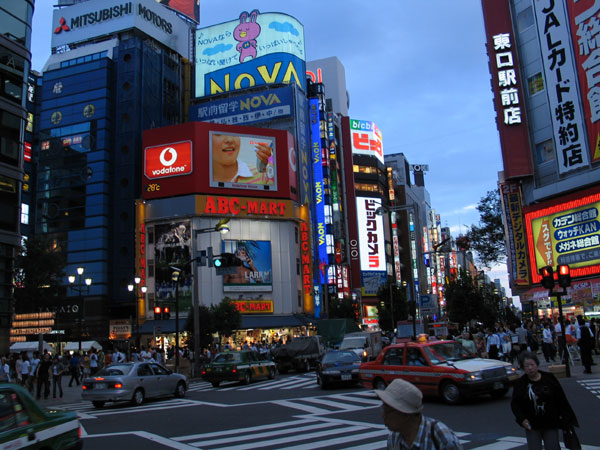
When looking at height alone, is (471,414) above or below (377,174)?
below

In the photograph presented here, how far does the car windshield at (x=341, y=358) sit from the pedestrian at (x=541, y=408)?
1423 centimetres

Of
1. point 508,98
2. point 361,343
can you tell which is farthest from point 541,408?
point 508,98

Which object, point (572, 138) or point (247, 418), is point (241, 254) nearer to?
point (572, 138)

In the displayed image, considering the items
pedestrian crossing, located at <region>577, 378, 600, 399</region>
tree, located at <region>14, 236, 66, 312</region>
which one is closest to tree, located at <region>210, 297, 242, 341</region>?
tree, located at <region>14, 236, 66, 312</region>

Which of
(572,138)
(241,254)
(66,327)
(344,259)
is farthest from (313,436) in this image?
(344,259)

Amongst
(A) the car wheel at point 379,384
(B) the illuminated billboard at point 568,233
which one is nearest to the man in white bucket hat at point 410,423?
(A) the car wheel at point 379,384

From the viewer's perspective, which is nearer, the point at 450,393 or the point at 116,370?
the point at 450,393

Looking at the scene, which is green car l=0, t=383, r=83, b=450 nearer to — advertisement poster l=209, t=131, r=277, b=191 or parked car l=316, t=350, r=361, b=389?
parked car l=316, t=350, r=361, b=389

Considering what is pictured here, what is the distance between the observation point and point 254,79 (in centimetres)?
7825

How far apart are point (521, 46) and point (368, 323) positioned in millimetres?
65573

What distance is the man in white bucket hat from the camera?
141 inches

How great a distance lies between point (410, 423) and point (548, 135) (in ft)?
124

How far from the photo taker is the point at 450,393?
1388 cm

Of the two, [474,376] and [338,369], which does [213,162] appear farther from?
[474,376]
